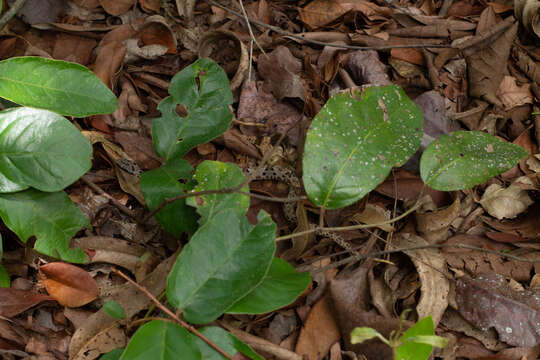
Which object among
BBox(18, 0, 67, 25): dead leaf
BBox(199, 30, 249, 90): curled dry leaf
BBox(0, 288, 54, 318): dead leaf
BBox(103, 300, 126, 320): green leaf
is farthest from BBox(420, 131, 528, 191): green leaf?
BBox(18, 0, 67, 25): dead leaf

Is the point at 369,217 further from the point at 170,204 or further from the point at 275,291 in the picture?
the point at 170,204

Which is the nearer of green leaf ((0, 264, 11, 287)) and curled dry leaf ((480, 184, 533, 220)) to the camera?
green leaf ((0, 264, 11, 287))

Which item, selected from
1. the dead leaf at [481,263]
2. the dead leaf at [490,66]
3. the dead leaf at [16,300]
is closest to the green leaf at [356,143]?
the dead leaf at [481,263]

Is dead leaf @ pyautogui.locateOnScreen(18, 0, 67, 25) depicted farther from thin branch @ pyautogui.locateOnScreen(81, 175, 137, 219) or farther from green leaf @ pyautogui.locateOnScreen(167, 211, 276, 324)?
green leaf @ pyautogui.locateOnScreen(167, 211, 276, 324)

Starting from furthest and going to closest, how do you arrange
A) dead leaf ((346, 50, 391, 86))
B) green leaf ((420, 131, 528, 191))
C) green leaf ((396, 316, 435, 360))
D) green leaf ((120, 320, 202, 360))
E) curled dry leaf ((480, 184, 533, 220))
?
dead leaf ((346, 50, 391, 86))
curled dry leaf ((480, 184, 533, 220))
green leaf ((420, 131, 528, 191))
green leaf ((396, 316, 435, 360))
green leaf ((120, 320, 202, 360))

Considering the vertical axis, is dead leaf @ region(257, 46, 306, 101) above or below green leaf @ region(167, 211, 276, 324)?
above

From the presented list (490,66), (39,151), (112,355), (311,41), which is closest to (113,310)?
(112,355)

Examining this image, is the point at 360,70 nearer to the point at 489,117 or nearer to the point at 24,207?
the point at 489,117

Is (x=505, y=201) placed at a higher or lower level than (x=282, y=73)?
lower
